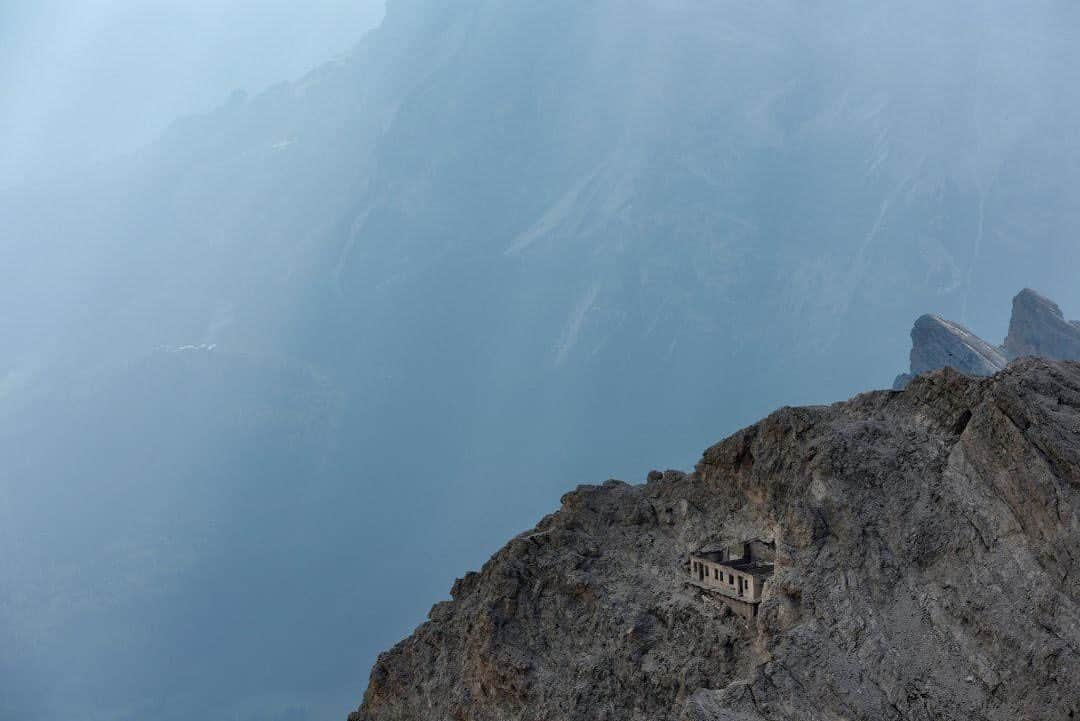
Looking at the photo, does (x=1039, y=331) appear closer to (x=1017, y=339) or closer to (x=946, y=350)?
(x=1017, y=339)

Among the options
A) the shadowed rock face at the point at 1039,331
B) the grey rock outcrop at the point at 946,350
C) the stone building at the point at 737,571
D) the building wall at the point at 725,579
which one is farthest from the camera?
the shadowed rock face at the point at 1039,331

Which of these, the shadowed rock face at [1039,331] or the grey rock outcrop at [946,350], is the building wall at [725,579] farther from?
the shadowed rock face at [1039,331]

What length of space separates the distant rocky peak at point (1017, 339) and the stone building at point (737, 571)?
3106 inches

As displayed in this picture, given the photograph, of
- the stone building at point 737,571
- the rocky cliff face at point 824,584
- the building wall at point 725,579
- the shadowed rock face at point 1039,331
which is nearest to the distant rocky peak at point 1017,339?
the shadowed rock face at point 1039,331

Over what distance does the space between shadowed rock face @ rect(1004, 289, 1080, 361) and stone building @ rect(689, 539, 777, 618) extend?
85.7m

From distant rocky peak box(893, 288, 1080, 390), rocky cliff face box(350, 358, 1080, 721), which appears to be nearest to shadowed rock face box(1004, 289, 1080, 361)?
distant rocky peak box(893, 288, 1080, 390)

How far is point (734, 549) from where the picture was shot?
41.0 m

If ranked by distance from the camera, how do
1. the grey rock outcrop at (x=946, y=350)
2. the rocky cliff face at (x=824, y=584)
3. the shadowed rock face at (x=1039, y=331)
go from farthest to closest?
the shadowed rock face at (x=1039, y=331), the grey rock outcrop at (x=946, y=350), the rocky cliff face at (x=824, y=584)

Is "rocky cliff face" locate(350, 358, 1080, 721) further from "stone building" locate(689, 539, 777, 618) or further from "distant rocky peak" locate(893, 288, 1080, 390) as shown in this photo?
"distant rocky peak" locate(893, 288, 1080, 390)

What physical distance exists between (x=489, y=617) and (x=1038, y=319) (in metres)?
91.6

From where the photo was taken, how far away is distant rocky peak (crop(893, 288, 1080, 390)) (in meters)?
118

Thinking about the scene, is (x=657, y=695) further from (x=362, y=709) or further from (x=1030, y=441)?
(x=362, y=709)

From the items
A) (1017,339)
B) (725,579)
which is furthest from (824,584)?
(1017,339)

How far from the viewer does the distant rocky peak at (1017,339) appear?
118 metres
